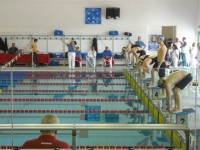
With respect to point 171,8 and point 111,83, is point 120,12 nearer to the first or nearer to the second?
point 171,8

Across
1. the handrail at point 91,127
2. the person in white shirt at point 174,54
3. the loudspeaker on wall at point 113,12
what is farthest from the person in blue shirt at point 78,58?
the handrail at point 91,127

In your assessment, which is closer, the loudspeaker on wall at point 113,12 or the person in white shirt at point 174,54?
the person in white shirt at point 174,54

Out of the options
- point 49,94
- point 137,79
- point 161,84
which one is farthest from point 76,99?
point 161,84

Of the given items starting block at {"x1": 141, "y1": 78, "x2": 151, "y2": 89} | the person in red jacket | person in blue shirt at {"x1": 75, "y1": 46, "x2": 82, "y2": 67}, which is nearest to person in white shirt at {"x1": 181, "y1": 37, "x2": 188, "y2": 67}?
person in blue shirt at {"x1": 75, "y1": 46, "x2": 82, "y2": 67}

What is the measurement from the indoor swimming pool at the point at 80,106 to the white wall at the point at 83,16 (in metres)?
6.16

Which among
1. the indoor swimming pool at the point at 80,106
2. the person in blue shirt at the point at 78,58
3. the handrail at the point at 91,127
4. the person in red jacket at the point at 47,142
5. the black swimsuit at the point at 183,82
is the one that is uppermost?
the person in blue shirt at the point at 78,58

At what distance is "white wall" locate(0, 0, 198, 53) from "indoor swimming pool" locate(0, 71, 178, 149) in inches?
243

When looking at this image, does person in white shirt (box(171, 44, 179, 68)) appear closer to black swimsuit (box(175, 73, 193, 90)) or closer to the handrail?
black swimsuit (box(175, 73, 193, 90))

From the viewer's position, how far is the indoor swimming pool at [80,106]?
6.34 meters

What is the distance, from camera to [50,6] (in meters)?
18.8

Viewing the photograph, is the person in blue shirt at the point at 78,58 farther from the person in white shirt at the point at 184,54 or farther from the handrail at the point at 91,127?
the handrail at the point at 91,127

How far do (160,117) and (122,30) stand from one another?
40.3ft

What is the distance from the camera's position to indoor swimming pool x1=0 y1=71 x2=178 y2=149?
20.8 ft

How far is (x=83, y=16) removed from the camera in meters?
18.9
